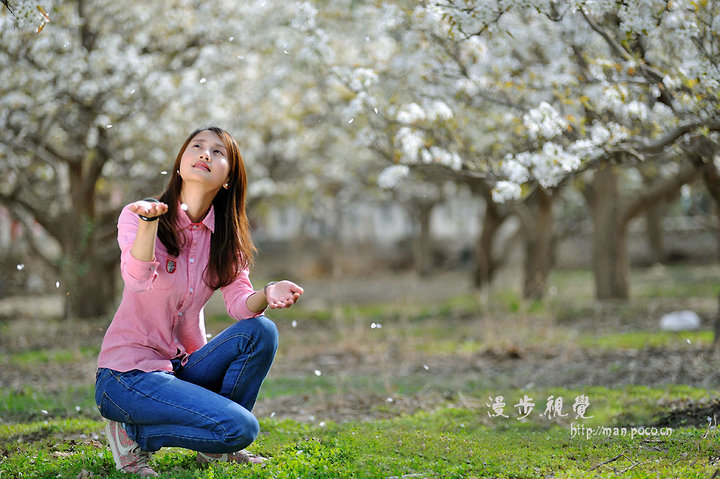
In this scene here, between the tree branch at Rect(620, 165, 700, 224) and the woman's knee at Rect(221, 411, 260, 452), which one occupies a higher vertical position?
the tree branch at Rect(620, 165, 700, 224)

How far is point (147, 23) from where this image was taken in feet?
33.9

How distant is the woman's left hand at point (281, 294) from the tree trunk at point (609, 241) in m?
9.90

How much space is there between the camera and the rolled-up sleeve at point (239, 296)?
Answer: 3551 mm

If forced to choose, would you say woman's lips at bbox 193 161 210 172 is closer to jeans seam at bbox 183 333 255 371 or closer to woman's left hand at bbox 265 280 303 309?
woman's left hand at bbox 265 280 303 309

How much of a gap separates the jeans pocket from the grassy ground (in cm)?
31

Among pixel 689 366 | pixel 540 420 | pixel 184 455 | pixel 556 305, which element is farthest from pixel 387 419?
pixel 556 305

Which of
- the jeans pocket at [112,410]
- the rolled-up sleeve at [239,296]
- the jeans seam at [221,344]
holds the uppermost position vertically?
the rolled-up sleeve at [239,296]

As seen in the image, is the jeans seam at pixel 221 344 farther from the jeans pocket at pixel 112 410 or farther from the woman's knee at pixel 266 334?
→ the jeans pocket at pixel 112 410

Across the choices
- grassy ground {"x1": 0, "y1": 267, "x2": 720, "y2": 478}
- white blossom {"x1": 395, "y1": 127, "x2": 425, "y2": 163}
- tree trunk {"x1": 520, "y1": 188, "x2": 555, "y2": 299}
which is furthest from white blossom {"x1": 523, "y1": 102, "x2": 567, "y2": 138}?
tree trunk {"x1": 520, "y1": 188, "x2": 555, "y2": 299}

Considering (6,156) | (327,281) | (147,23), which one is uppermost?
(147,23)

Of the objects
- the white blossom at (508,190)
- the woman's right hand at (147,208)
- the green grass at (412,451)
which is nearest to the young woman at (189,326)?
the woman's right hand at (147,208)

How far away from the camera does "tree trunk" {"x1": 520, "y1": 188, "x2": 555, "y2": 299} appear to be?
1301cm

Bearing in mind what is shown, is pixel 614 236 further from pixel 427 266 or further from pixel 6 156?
pixel 427 266

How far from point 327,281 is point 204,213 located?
17.9 metres
